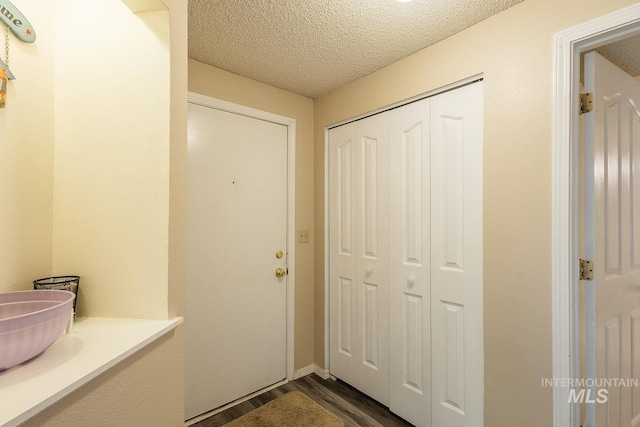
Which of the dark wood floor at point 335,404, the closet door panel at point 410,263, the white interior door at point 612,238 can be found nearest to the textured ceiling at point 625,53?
the white interior door at point 612,238

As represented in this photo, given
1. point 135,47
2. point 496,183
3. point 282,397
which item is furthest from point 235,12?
point 282,397

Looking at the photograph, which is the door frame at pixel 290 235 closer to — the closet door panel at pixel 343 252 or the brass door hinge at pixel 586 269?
the closet door panel at pixel 343 252

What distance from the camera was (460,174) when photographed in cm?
162

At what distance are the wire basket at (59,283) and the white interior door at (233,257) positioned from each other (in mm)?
910

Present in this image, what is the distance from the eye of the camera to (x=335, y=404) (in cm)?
202

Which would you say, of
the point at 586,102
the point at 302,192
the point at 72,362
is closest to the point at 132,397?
the point at 72,362

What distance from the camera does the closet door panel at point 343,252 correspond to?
7.25 feet

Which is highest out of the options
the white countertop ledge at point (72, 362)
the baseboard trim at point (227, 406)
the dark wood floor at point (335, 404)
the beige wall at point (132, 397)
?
the white countertop ledge at point (72, 362)

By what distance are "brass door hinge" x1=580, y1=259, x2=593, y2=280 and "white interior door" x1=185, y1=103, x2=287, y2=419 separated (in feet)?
5.84

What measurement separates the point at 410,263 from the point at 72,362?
165 cm

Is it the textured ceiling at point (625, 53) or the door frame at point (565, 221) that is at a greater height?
the textured ceiling at point (625, 53)

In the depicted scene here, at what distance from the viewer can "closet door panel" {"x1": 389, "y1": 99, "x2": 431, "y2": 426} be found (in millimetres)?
1764

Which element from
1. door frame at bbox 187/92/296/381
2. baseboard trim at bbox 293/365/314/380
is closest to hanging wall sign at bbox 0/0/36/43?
door frame at bbox 187/92/296/381

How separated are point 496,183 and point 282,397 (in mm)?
1945
